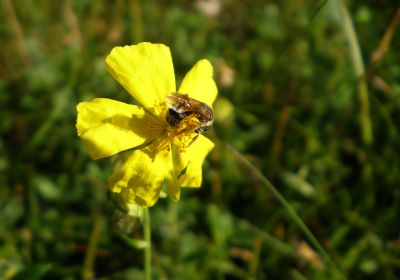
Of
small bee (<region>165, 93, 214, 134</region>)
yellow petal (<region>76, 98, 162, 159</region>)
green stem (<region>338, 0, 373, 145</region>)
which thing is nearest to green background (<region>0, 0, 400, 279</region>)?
green stem (<region>338, 0, 373, 145</region>)

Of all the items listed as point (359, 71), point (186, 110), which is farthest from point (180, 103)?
point (359, 71)

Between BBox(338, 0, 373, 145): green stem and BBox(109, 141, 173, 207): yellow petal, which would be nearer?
BBox(109, 141, 173, 207): yellow petal

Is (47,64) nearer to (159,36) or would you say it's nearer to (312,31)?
(159,36)

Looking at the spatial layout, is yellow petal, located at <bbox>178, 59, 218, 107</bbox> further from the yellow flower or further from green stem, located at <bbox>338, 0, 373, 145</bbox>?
green stem, located at <bbox>338, 0, 373, 145</bbox>

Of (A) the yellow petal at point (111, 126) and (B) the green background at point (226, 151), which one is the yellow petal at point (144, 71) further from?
(B) the green background at point (226, 151)

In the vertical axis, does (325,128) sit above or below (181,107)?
below

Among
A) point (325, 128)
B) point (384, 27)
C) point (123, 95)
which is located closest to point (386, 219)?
point (325, 128)

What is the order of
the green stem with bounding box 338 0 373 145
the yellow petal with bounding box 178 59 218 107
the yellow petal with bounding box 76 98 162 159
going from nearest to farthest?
the yellow petal with bounding box 76 98 162 159 < the yellow petal with bounding box 178 59 218 107 < the green stem with bounding box 338 0 373 145
